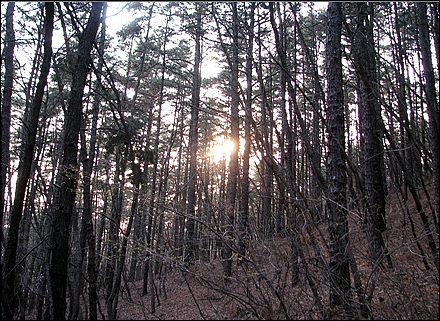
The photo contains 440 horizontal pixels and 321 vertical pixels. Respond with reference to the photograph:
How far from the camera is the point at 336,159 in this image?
4.40 metres

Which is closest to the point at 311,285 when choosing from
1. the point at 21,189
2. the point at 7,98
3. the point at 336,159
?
the point at 336,159

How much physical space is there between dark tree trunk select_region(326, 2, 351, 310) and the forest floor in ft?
0.75

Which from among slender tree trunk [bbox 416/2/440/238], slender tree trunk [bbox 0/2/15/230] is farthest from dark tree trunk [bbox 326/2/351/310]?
slender tree trunk [bbox 0/2/15/230]

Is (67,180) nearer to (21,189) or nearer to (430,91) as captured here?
(21,189)

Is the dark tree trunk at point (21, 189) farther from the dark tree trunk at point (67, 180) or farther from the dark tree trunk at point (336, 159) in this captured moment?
the dark tree trunk at point (336, 159)

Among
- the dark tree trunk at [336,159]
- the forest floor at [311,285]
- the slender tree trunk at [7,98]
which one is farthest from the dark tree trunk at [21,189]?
the dark tree trunk at [336,159]

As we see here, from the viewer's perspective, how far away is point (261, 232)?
4.40m

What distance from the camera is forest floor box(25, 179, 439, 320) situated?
3529 millimetres

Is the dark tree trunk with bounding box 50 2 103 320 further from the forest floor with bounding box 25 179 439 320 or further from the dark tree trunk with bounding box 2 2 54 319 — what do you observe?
the forest floor with bounding box 25 179 439 320

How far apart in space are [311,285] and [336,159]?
79.0 inches

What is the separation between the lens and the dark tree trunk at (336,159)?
3805 mm

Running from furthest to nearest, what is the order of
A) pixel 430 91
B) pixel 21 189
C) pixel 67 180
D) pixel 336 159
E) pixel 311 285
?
1. pixel 67 180
2. pixel 21 189
3. pixel 430 91
4. pixel 336 159
5. pixel 311 285

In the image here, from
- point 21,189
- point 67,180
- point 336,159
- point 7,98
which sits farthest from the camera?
point 7,98

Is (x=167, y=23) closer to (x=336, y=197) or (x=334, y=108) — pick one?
(x=334, y=108)
